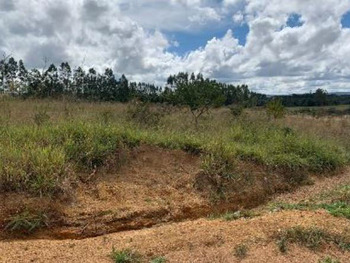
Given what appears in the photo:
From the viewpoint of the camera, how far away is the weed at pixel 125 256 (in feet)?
14.0

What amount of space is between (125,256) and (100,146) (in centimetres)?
294

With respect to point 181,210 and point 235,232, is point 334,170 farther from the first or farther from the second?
point 235,232

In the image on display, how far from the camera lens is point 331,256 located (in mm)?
4578

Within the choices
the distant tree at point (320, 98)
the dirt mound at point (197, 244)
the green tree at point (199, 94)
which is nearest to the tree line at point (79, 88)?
the green tree at point (199, 94)

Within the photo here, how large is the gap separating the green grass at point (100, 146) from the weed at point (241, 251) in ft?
8.50

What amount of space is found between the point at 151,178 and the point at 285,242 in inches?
114

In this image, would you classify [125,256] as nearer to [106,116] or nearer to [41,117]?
[41,117]

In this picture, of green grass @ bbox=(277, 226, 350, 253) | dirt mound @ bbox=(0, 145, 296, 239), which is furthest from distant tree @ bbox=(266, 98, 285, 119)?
green grass @ bbox=(277, 226, 350, 253)

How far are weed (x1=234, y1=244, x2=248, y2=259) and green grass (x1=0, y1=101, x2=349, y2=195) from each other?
2592 mm

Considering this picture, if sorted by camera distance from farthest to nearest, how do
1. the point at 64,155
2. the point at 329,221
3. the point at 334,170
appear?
the point at 334,170 → the point at 64,155 → the point at 329,221

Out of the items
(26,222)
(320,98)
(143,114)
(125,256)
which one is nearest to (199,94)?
(143,114)

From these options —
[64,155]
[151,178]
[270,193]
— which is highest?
[64,155]

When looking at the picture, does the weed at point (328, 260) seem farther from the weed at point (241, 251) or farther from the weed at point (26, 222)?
the weed at point (26, 222)

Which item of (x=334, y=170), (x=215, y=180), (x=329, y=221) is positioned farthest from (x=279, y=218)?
(x=334, y=170)
